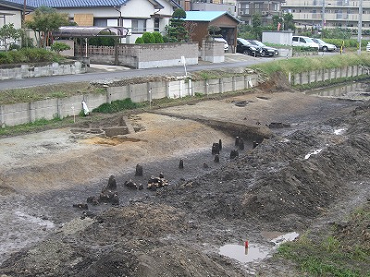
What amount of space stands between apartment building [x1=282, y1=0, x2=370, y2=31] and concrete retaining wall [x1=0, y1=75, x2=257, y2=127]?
174 ft

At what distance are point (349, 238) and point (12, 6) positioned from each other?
2742 centimetres

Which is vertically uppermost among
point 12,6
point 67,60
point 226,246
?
point 12,6

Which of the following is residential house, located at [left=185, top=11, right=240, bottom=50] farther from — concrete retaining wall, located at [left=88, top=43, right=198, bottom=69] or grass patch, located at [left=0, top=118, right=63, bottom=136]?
grass patch, located at [left=0, top=118, right=63, bottom=136]

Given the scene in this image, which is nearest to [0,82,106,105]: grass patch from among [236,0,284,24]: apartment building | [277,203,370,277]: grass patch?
[277,203,370,277]: grass patch

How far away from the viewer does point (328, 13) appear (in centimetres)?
8769

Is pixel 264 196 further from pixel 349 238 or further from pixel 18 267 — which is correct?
pixel 18 267

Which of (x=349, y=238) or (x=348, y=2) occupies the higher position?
(x=348, y=2)

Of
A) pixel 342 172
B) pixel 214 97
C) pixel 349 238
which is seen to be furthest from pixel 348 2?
pixel 349 238

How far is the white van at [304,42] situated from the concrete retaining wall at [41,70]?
121 ft

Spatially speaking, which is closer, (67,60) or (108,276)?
(108,276)

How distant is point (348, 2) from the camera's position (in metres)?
84.6

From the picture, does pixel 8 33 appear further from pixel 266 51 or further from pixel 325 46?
pixel 325 46

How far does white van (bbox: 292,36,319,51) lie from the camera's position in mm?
63475

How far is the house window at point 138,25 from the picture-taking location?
144 ft
